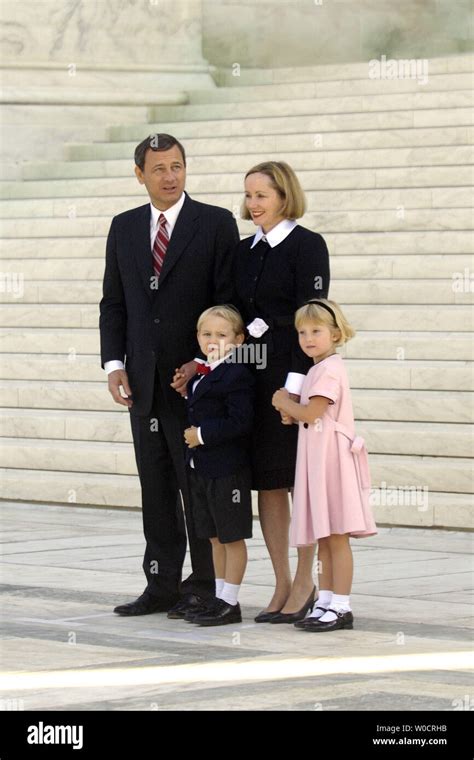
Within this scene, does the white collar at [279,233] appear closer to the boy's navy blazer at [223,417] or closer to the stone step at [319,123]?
the boy's navy blazer at [223,417]

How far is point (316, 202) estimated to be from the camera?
13648 mm

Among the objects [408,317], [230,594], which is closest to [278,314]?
[230,594]

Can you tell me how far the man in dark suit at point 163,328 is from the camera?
7211 millimetres

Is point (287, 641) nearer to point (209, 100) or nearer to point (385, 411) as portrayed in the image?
point (385, 411)

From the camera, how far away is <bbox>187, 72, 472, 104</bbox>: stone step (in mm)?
15190

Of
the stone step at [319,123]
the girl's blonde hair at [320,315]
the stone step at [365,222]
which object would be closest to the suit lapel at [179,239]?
the girl's blonde hair at [320,315]

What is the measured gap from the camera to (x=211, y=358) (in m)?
7.01

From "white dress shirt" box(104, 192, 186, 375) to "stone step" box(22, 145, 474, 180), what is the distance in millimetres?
6597

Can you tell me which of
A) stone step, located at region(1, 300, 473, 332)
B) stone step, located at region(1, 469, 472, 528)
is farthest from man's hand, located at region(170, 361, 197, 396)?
stone step, located at region(1, 300, 473, 332)

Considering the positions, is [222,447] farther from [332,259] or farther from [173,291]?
[332,259]

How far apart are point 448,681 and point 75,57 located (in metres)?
12.7

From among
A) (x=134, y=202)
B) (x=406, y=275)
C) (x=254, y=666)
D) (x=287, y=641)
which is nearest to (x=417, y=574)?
(x=287, y=641)

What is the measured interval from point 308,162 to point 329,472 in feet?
26.0
